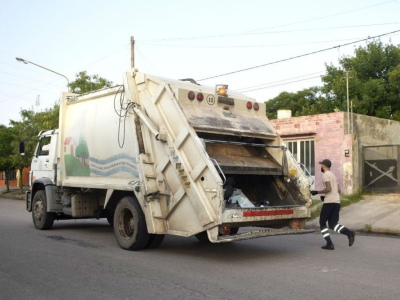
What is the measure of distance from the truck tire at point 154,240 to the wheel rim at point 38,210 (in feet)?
13.3

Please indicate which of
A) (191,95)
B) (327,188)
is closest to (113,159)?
(191,95)

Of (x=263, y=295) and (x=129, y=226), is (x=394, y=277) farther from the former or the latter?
(x=129, y=226)

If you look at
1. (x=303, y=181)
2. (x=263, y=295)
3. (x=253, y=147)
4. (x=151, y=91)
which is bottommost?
(x=263, y=295)

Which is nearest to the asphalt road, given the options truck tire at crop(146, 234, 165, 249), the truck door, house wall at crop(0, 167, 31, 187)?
truck tire at crop(146, 234, 165, 249)

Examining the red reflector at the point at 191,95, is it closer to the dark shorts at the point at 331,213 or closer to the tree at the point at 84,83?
the dark shorts at the point at 331,213

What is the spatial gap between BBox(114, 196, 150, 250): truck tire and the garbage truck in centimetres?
2

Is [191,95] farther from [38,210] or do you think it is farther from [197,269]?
[38,210]

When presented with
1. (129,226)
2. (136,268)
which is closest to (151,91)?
(129,226)

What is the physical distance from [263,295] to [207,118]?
10.8 feet

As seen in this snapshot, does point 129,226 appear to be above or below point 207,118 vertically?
below

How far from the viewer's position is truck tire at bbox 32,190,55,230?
10.9 m

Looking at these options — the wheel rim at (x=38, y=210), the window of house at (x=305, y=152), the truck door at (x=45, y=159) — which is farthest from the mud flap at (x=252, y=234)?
the window of house at (x=305, y=152)

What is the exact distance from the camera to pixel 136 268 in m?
6.66

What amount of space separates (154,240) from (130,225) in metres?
0.50
